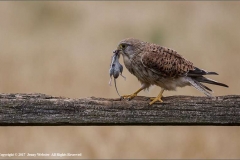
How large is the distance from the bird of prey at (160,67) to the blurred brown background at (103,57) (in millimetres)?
1719

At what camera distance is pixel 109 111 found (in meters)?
3.50

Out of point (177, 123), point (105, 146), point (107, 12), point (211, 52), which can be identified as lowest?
point (105, 146)

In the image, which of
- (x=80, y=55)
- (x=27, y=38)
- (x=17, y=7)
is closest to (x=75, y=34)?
(x=27, y=38)

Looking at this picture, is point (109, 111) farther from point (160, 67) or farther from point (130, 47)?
point (130, 47)

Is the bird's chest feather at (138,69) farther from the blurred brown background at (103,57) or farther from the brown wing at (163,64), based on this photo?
the blurred brown background at (103,57)

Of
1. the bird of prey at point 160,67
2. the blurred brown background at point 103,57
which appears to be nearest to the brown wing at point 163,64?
→ the bird of prey at point 160,67

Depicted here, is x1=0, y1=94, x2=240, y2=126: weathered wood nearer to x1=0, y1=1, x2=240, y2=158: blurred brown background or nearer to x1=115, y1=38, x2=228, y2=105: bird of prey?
x1=115, y1=38, x2=228, y2=105: bird of prey

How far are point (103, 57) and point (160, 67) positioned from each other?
536cm

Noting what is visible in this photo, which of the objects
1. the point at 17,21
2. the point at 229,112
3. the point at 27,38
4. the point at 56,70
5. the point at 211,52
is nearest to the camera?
the point at 229,112

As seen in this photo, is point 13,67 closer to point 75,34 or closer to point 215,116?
point 75,34

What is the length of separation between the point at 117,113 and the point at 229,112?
71 cm

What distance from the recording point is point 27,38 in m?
11.6

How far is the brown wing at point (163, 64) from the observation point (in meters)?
4.91

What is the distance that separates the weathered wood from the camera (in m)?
3.42
